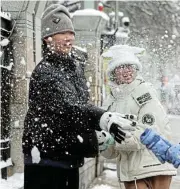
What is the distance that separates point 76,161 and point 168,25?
95.2 ft

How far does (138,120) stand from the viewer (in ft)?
11.8

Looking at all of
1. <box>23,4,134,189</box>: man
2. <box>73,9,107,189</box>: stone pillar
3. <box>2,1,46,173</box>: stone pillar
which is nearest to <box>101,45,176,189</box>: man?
<box>23,4,134,189</box>: man

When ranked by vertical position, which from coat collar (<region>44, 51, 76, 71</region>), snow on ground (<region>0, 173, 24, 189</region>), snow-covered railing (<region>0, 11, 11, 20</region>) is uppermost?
snow-covered railing (<region>0, 11, 11, 20</region>)

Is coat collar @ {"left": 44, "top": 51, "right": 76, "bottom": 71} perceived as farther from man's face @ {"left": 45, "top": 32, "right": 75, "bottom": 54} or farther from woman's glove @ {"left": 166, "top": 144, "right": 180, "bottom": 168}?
woman's glove @ {"left": 166, "top": 144, "right": 180, "bottom": 168}

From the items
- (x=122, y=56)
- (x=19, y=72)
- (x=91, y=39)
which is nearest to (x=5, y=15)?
(x=19, y=72)

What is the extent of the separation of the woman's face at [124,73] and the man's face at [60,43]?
529 mm

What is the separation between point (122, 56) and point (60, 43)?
63cm

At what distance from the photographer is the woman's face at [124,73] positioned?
379 cm

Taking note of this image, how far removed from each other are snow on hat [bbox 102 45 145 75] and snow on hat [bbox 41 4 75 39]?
0.51 meters

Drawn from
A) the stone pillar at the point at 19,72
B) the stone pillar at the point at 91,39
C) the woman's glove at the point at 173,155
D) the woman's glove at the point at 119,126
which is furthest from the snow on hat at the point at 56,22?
the stone pillar at the point at 91,39

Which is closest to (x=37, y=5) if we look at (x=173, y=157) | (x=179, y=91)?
(x=179, y=91)

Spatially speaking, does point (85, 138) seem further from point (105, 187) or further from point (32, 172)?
point (105, 187)

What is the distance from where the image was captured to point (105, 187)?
7.21m

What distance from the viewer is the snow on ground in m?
5.60
